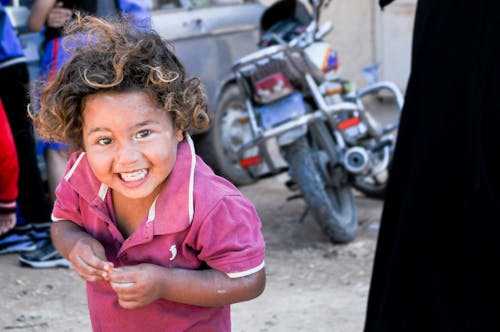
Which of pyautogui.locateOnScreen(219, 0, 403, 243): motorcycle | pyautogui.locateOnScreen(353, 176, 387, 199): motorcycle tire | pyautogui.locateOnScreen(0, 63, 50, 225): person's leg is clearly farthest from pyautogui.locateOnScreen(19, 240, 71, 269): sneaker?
pyautogui.locateOnScreen(353, 176, 387, 199): motorcycle tire

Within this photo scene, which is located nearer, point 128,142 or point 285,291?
point 128,142

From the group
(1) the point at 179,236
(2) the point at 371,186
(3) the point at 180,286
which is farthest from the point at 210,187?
(2) the point at 371,186

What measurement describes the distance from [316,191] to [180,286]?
3.43 metres

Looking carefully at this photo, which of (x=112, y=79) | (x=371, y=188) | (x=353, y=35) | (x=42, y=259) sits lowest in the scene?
(x=353, y=35)

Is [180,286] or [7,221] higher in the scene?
[180,286]

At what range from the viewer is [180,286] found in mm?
2363

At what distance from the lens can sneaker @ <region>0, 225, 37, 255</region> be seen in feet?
17.8

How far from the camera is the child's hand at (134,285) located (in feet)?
7.49

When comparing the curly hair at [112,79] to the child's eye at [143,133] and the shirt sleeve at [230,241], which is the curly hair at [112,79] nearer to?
the child's eye at [143,133]

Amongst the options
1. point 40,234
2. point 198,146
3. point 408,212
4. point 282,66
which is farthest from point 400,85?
point 408,212

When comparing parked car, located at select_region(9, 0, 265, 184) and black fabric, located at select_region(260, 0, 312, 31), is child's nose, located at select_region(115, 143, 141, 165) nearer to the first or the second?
black fabric, located at select_region(260, 0, 312, 31)

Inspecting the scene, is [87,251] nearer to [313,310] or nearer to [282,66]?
[313,310]

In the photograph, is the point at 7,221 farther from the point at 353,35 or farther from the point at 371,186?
the point at 353,35

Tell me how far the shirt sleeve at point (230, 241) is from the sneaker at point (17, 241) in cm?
317
